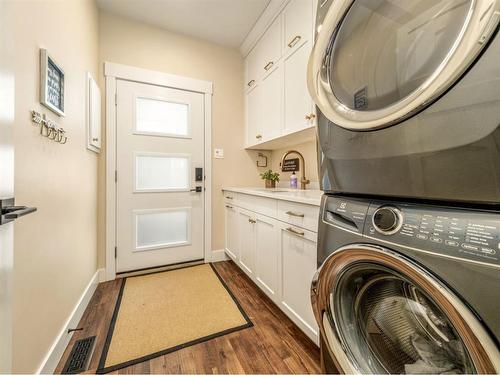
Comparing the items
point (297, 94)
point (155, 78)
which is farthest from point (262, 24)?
point (155, 78)

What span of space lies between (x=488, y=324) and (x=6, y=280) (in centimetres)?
121

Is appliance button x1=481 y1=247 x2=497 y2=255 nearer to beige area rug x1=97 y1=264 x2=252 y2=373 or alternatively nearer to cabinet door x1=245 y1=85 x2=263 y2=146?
beige area rug x1=97 y1=264 x2=252 y2=373

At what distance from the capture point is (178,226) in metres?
2.31

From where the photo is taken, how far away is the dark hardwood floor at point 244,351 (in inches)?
42.2

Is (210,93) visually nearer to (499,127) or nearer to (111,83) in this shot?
Result: (111,83)

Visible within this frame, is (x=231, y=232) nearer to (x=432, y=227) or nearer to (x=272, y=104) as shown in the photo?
(x=272, y=104)

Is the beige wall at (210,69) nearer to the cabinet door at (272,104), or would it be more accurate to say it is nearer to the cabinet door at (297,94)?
the cabinet door at (272,104)

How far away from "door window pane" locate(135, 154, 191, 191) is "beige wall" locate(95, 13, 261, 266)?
305 mm

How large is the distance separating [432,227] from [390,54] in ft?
1.51

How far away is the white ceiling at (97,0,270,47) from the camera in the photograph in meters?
1.92

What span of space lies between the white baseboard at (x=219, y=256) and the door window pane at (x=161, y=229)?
0.34 m

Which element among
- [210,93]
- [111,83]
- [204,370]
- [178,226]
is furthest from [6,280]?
[210,93]

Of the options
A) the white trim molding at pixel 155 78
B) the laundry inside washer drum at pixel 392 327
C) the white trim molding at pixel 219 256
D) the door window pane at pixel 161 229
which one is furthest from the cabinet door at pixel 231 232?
the laundry inside washer drum at pixel 392 327

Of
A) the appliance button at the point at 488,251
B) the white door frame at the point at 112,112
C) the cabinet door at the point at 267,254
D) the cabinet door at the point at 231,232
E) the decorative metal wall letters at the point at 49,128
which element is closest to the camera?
the appliance button at the point at 488,251
